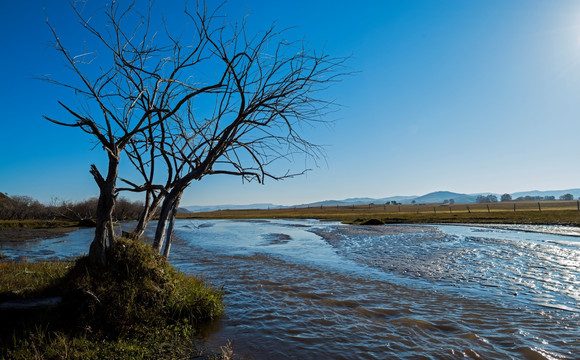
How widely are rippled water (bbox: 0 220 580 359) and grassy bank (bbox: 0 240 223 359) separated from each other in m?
0.89

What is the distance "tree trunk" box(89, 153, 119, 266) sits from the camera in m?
5.90

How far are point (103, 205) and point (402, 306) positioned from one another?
763cm

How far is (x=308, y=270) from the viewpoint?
14.1 metres

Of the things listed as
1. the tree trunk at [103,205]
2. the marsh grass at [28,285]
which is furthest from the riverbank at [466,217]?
the marsh grass at [28,285]

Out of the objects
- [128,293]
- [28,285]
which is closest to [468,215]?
[128,293]

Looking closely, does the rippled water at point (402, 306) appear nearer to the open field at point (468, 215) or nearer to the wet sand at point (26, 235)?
the wet sand at point (26, 235)

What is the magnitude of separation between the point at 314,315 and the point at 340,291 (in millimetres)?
2608

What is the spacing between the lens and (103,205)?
5.98m

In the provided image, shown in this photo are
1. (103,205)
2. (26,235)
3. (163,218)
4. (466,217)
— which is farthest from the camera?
(466,217)

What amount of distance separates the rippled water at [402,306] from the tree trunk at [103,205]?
8.71 ft

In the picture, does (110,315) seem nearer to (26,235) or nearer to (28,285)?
(28,285)

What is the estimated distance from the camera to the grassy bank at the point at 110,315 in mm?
4770

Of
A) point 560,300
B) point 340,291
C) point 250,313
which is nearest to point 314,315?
point 250,313

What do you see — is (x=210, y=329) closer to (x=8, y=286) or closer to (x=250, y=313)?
(x=250, y=313)
